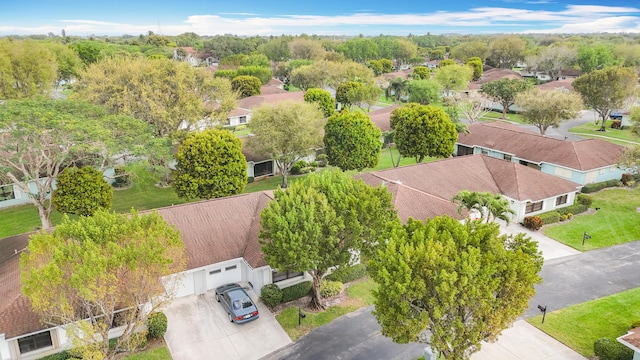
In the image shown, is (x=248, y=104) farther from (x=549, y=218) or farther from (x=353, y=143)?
(x=549, y=218)

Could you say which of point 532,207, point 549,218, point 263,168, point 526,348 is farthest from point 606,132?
point 526,348

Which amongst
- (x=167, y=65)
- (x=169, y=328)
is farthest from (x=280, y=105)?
(x=169, y=328)

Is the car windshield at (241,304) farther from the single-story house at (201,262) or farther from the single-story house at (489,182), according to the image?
the single-story house at (489,182)

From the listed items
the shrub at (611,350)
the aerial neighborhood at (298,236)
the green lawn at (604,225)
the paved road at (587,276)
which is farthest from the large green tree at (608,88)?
the shrub at (611,350)

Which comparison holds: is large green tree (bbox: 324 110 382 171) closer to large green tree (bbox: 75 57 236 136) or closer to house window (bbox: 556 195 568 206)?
large green tree (bbox: 75 57 236 136)

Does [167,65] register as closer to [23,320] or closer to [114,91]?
[114,91]
